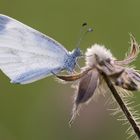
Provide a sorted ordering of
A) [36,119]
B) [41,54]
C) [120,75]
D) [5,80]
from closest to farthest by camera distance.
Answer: [120,75] → [41,54] → [36,119] → [5,80]

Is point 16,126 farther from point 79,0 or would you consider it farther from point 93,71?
point 93,71

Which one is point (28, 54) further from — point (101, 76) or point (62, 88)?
point (62, 88)

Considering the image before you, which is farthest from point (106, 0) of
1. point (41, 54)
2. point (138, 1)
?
point (41, 54)

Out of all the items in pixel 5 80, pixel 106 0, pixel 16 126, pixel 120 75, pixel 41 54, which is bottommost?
pixel 120 75

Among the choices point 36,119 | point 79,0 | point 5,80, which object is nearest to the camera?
point 36,119

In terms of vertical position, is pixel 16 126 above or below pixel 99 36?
below

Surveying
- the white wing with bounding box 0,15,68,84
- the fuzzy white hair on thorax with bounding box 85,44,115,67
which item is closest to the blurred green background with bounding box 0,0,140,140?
the white wing with bounding box 0,15,68,84

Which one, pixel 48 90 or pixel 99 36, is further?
pixel 99 36
